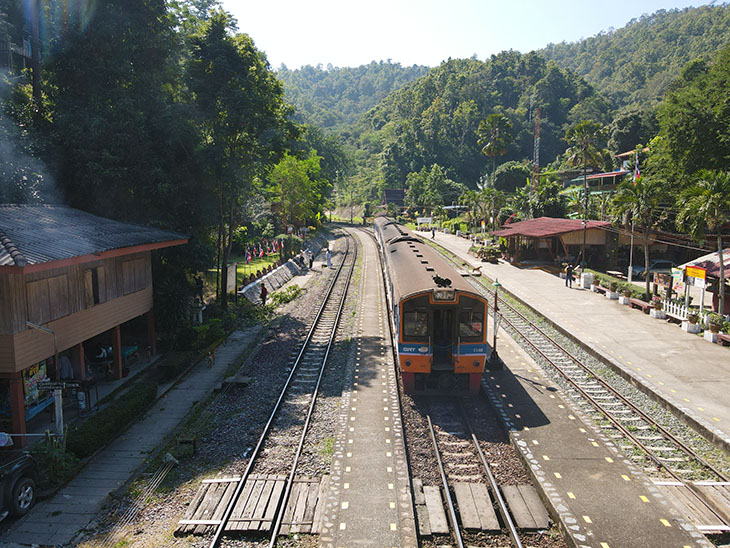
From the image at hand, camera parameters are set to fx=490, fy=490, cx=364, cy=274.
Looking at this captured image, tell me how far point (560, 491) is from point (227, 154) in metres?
20.6

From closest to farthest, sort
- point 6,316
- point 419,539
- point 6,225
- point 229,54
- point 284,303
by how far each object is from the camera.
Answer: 1. point 419,539
2. point 6,316
3. point 6,225
4. point 229,54
5. point 284,303

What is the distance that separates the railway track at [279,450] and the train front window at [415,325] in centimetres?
341

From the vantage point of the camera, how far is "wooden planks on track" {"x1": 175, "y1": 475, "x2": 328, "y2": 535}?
878 centimetres

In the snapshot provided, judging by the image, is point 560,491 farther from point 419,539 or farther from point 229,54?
point 229,54

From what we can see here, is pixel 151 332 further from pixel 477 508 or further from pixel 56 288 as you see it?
pixel 477 508

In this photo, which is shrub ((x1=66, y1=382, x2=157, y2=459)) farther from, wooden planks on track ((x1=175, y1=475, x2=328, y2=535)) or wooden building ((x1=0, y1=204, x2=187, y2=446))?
wooden planks on track ((x1=175, y1=475, x2=328, y2=535))

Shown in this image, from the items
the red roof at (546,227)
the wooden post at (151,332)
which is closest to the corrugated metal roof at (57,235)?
the wooden post at (151,332)

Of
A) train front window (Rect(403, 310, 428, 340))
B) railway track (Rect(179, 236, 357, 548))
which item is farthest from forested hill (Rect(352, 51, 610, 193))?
train front window (Rect(403, 310, 428, 340))

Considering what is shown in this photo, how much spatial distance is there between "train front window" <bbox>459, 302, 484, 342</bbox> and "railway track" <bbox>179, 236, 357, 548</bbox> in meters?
4.74

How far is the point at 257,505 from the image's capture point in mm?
9359

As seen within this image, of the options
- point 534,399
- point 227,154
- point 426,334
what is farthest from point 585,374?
point 227,154

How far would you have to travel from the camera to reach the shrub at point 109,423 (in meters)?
11.0

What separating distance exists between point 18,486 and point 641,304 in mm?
25819

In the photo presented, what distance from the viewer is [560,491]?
380 inches
